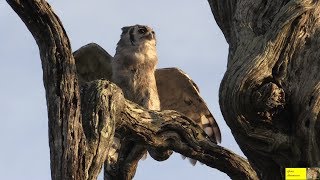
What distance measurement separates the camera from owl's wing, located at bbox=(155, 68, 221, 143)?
516 inches

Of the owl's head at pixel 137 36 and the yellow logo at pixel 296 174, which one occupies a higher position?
the owl's head at pixel 137 36

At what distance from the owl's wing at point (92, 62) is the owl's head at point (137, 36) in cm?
57

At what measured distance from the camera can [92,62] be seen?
12992 mm

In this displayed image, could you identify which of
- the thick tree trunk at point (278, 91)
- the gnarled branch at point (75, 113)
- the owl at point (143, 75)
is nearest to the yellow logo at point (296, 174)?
the thick tree trunk at point (278, 91)

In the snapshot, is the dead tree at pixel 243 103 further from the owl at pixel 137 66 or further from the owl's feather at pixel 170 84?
the owl at pixel 137 66

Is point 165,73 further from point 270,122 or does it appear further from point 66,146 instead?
point 66,146

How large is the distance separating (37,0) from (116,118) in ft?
5.41

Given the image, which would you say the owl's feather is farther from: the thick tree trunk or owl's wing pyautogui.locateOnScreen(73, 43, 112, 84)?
the thick tree trunk

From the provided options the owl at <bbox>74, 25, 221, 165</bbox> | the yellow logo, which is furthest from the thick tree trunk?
the owl at <bbox>74, 25, 221, 165</bbox>

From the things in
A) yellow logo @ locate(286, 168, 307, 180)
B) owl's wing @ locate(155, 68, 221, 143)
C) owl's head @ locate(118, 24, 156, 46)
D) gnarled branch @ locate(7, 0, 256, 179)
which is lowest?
yellow logo @ locate(286, 168, 307, 180)

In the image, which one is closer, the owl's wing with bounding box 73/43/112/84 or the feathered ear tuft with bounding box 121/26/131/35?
the owl's wing with bounding box 73/43/112/84

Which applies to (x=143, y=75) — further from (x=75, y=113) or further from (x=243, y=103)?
(x=75, y=113)

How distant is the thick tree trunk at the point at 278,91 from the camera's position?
819cm

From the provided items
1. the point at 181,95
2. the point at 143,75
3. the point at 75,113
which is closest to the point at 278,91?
the point at 75,113
